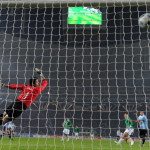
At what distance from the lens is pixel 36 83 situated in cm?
1114

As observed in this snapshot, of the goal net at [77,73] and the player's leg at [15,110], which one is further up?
the goal net at [77,73]

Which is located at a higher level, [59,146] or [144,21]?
[144,21]

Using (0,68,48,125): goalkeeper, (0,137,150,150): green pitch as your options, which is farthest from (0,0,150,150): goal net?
(0,68,48,125): goalkeeper

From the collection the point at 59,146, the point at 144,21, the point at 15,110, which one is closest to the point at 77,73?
the point at 59,146

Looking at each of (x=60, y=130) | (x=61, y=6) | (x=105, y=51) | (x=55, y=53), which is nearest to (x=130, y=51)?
(x=105, y=51)

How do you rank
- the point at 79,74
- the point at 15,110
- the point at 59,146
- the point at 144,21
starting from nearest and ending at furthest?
the point at 144,21 → the point at 15,110 → the point at 59,146 → the point at 79,74

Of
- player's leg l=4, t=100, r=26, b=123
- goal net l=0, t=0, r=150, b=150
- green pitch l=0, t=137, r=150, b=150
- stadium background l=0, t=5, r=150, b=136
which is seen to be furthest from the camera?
stadium background l=0, t=5, r=150, b=136

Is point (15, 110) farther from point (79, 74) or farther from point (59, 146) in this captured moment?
point (79, 74)

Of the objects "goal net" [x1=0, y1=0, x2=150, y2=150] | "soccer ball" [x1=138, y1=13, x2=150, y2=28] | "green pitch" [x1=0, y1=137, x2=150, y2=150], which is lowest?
"green pitch" [x1=0, y1=137, x2=150, y2=150]

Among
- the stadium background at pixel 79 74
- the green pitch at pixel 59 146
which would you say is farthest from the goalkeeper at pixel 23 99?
the stadium background at pixel 79 74

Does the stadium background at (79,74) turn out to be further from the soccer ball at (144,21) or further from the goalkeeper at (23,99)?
the soccer ball at (144,21)

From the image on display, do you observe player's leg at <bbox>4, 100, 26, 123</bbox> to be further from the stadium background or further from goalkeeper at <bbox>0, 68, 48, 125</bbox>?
the stadium background

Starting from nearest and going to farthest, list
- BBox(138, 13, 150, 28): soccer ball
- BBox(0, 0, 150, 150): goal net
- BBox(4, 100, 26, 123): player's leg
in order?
BBox(138, 13, 150, 28): soccer ball < BBox(4, 100, 26, 123): player's leg < BBox(0, 0, 150, 150): goal net

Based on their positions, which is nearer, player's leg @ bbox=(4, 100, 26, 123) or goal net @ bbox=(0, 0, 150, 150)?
player's leg @ bbox=(4, 100, 26, 123)
